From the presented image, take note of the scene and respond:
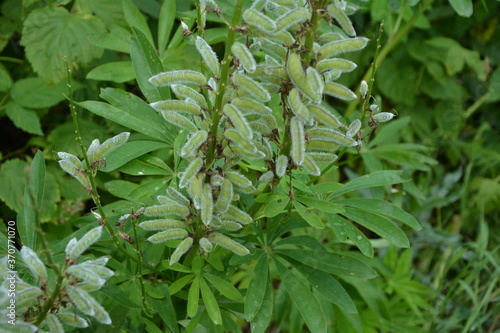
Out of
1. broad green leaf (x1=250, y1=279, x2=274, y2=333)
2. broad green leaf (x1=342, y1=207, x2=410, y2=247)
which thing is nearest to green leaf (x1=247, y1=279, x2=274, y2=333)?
broad green leaf (x1=250, y1=279, x2=274, y2=333)

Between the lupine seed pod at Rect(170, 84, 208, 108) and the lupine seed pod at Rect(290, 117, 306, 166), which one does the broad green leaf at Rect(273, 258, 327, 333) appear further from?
the lupine seed pod at Rect(170, 84, 208, 108)

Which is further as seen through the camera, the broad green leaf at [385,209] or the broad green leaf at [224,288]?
the broad green leaf at [385,209]

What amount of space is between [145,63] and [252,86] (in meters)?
0.71

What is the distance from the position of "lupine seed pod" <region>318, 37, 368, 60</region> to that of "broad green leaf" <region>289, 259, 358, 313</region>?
0.76 meters

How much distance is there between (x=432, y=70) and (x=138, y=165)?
298 centimetres

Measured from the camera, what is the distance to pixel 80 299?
125 cm

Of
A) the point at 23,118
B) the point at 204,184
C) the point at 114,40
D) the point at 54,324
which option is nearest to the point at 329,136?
the point at 204,184

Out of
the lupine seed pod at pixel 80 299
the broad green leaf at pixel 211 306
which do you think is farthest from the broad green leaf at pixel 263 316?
the lupine seed pod at pixel 80 299

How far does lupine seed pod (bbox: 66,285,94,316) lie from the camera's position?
49.2 inches

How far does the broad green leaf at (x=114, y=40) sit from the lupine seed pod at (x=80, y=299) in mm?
1492

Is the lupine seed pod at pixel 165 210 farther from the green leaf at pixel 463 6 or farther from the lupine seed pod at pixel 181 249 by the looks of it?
the green leaf at pixel 463 6

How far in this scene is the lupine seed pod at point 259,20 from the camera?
1.30 m

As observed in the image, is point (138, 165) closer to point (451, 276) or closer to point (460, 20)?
point (451, 276)

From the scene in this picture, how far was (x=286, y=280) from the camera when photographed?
1.84m
